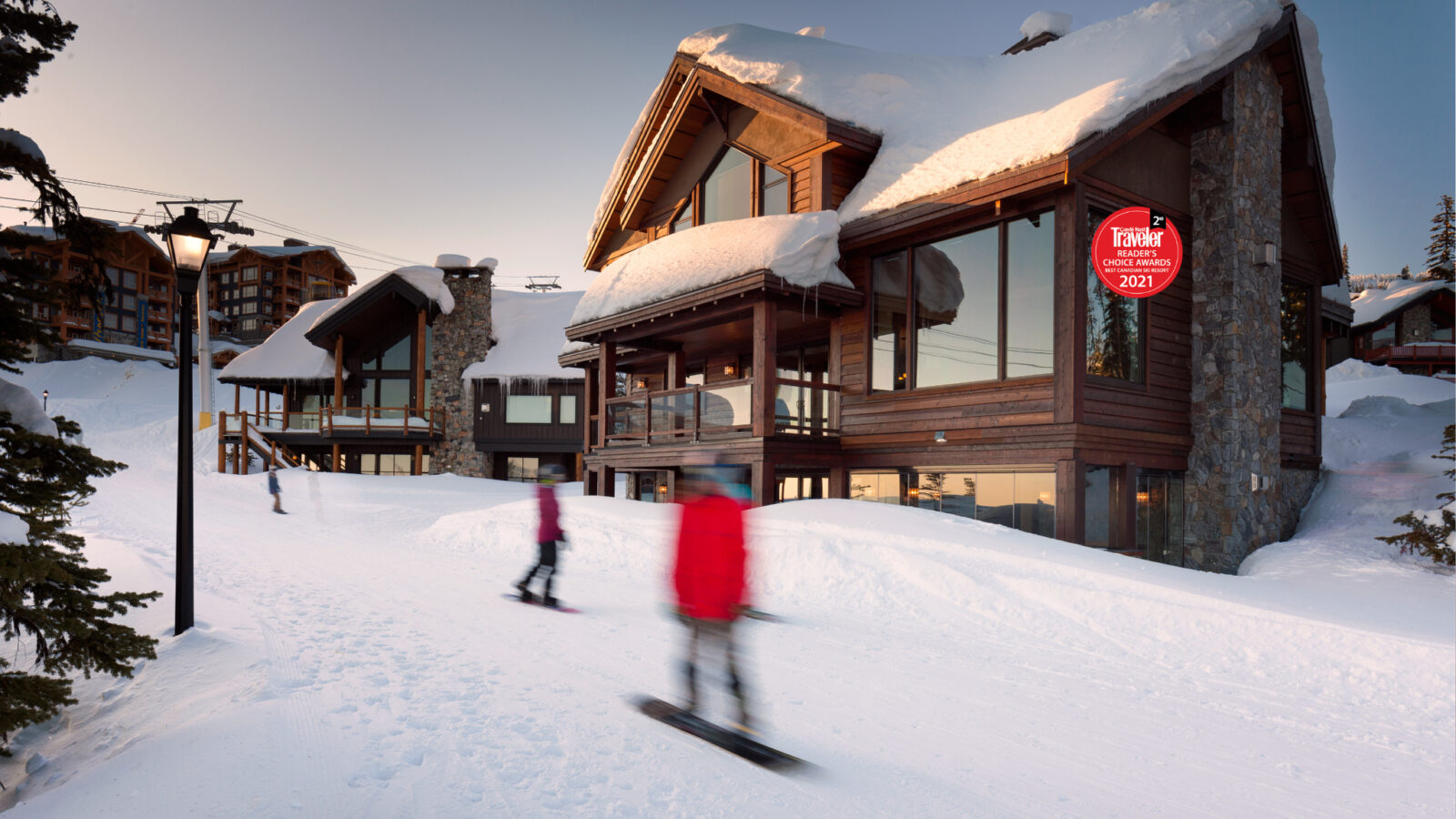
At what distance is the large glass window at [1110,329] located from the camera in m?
11.1

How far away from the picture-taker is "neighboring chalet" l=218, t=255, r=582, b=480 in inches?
1200

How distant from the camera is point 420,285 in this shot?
101ft

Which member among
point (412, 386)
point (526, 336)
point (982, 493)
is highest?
point (526, 336)

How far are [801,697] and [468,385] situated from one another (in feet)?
92.2

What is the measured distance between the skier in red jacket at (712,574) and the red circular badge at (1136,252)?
8.30 meters

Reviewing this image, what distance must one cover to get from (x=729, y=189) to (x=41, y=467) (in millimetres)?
13634

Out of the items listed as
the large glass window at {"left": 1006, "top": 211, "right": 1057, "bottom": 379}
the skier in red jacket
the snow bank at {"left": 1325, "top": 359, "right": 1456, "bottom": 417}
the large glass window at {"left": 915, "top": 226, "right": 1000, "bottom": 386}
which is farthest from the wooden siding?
the skier in red jacket

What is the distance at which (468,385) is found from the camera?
31359 mm

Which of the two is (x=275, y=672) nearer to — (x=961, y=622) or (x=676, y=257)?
(x=961, y=622)

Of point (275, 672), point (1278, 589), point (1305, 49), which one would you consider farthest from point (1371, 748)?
point (1305, 49)

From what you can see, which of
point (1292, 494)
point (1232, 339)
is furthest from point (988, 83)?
point (1292, 494)

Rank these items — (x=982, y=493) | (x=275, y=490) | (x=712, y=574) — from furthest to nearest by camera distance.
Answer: (x=275, y=490) → (x=982, y=493) → (x=712, y=574)

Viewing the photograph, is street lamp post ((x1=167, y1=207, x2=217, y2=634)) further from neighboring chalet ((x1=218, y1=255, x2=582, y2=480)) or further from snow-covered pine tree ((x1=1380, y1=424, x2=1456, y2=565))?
neighboring chalet ((x1=218, y1=255, x2=582, y2=480))

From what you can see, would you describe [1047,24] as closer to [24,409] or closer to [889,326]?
[889,326]
